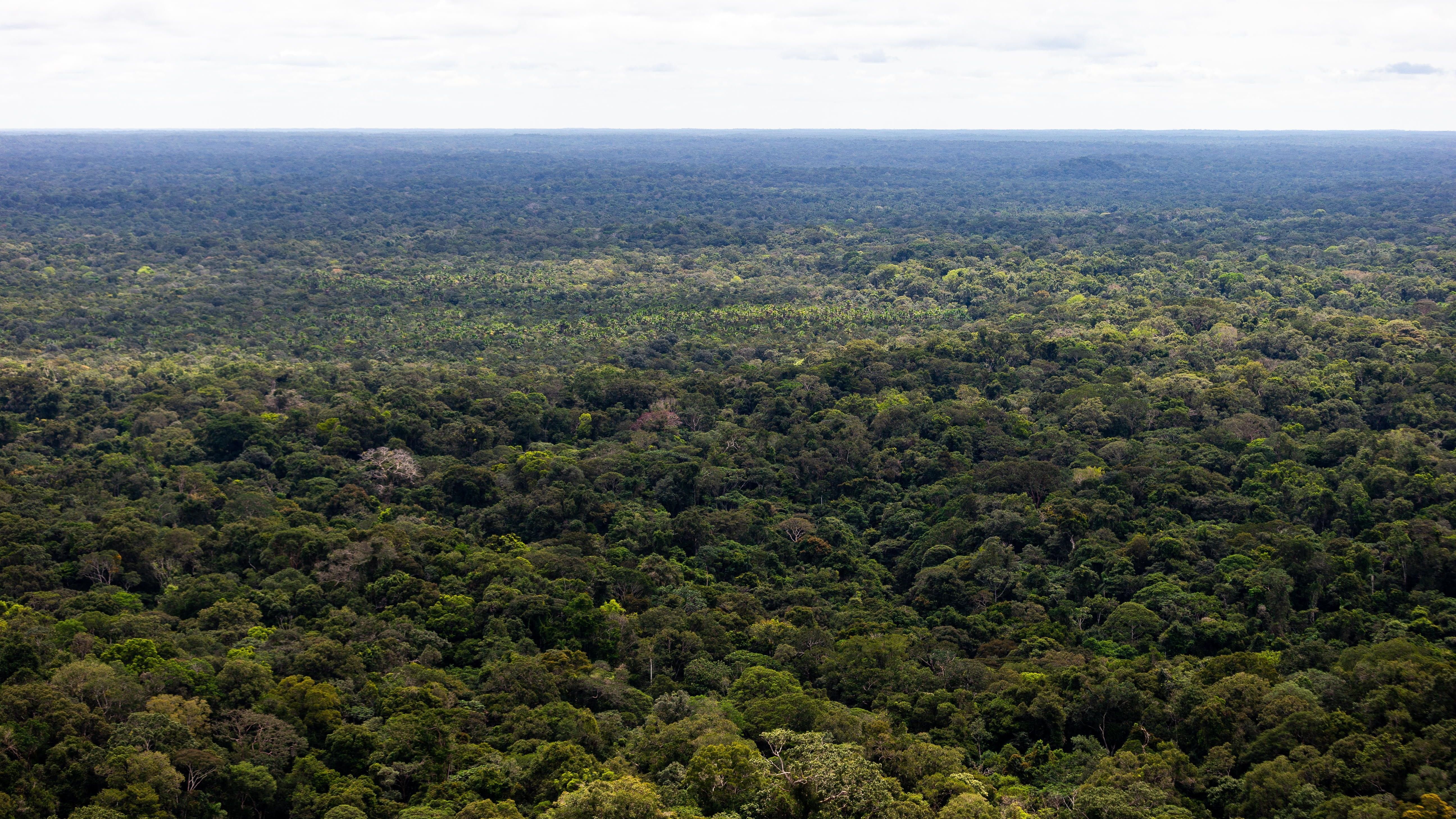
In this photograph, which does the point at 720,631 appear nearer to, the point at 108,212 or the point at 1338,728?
the point at 1338,728

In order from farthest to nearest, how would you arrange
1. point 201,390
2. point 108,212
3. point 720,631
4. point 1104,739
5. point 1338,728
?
point 108,212 → point 201,390 → point 720,631 → point 1104,739 → point 1338,728

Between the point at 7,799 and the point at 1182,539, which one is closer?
the point at 7,799

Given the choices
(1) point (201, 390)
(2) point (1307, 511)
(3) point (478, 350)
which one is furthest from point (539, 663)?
(3) point (478, 350)

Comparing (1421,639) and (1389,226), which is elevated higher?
(1389,226)

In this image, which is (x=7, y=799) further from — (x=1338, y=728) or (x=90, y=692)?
(x=1338, y=728)

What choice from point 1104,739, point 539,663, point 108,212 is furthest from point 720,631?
point 108,212

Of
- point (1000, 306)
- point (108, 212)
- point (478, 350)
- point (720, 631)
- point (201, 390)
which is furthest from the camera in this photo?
point (108, 212)
